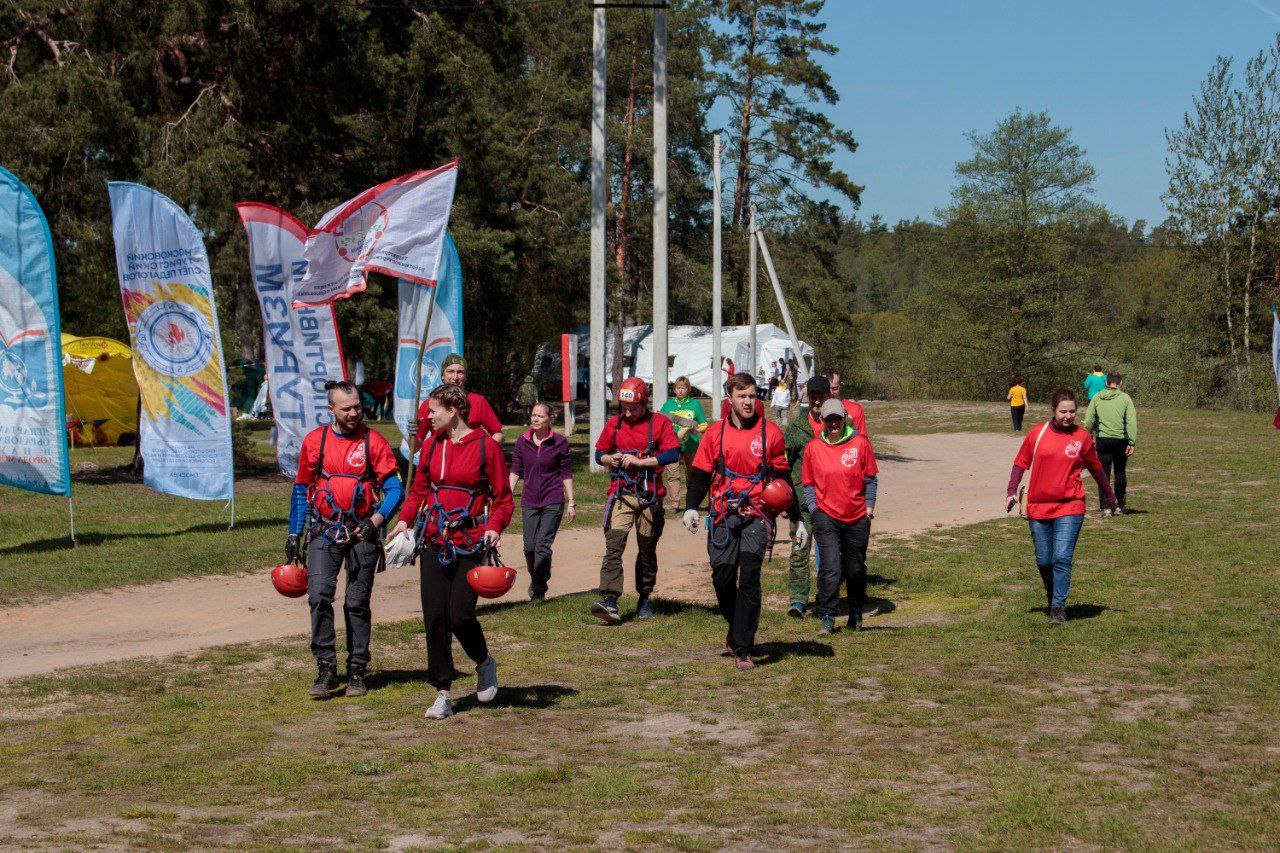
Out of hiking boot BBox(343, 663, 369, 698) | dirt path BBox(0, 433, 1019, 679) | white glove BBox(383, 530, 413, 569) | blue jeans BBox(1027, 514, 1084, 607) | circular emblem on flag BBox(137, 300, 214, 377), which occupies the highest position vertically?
circular emblem on flag BBox(137, 300, 214, 377)

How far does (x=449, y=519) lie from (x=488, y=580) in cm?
46

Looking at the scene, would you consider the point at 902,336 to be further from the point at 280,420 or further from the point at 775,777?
the point at 775,777

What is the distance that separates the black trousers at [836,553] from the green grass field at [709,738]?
38 cm

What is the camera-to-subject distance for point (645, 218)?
5241 cm

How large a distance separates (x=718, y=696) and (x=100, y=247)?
2005cm

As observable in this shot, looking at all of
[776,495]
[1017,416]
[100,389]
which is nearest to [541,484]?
[776,495]

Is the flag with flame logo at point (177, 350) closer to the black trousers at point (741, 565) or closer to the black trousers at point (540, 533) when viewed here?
the black trousers at point (540, 533)

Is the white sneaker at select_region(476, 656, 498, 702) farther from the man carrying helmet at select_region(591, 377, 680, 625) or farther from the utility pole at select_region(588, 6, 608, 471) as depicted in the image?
the utility pole at select_region(588, 6, 608, 471)

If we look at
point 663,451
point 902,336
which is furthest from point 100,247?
point 902,336

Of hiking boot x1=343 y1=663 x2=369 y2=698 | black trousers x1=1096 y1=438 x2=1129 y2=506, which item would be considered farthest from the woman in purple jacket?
black trousers x1=1096 y1=438 x2=1129 y2=506

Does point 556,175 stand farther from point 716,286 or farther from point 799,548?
point 799,548

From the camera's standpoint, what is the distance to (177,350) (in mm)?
17047

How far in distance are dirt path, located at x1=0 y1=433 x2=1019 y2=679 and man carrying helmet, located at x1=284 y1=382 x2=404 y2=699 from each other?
2.83 metres

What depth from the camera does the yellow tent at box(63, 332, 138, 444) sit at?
104 feet
